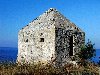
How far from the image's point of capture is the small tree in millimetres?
20775

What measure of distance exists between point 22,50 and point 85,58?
461 cm

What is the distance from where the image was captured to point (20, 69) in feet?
50.5

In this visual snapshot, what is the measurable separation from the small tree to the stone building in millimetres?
483

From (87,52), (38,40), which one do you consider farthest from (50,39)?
(87,52)

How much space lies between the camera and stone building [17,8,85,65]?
64.6ft

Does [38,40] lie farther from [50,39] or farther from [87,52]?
[87,52]

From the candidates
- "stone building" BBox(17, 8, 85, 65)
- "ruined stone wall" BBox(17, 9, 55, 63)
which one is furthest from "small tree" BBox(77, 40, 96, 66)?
"ruined stone wall" BBox(17, 9, 55, 63)

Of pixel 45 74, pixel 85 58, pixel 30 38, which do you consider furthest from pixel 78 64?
pixel 45 74

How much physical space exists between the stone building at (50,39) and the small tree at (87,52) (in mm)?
483

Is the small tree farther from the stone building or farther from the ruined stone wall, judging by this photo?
the ruined stone wall

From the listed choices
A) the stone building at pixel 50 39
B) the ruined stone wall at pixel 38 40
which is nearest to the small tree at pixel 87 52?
the stone building at pixel 50 39

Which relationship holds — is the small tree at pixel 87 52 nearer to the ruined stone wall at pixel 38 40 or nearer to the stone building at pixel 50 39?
the stone building at pixel 50 39

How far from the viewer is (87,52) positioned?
2092cm

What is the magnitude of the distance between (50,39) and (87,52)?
Answer: 3.07m
